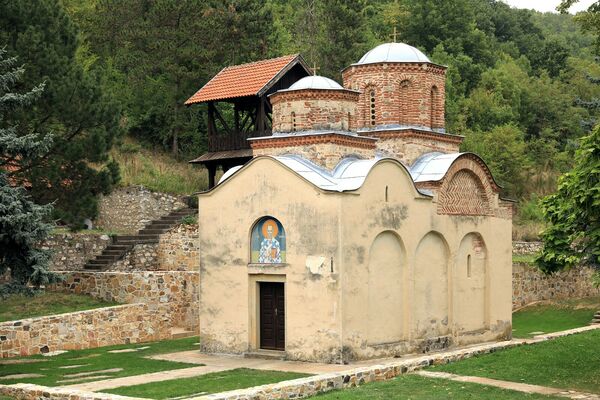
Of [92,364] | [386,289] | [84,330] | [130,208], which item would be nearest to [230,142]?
[130,208]

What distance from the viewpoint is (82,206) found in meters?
24.1

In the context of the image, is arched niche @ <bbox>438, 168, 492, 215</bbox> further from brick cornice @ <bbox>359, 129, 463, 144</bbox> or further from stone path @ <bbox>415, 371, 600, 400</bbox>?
stone path @ <bbox>415, 371, 600, 400</bbox>

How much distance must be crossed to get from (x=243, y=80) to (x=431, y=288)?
42.3ft

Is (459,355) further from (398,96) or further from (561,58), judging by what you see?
(561,58)

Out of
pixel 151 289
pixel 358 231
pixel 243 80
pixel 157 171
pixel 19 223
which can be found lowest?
pixel 151 289

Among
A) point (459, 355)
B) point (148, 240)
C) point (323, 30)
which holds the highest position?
point (323, 30)

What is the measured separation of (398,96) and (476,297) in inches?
225

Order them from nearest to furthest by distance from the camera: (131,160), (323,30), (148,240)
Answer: (148,240), (131,160), (323,30)

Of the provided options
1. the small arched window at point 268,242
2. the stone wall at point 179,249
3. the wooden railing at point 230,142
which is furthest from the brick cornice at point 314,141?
the stone wall at point 179,249

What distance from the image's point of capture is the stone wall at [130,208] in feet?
108

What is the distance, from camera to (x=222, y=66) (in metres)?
38.3

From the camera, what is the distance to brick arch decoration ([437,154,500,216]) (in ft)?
73.7

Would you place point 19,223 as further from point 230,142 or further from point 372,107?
point 230,142

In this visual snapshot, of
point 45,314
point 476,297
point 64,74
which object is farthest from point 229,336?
point 64,74
